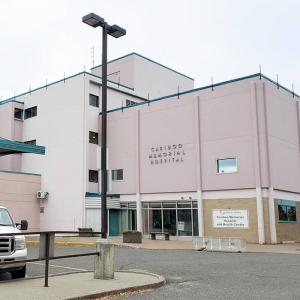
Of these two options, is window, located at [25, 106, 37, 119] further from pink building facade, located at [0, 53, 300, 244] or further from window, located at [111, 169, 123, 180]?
window, located at [111, 169, 123, 180]

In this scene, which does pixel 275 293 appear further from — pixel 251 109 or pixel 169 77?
pixel 169 77

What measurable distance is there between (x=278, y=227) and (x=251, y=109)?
25.5 ft

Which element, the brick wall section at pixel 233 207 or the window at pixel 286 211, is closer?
the brick wall section at pixel 233 207

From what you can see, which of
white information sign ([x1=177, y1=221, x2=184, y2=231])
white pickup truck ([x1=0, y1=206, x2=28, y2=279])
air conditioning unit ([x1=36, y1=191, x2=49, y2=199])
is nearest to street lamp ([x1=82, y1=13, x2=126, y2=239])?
white pickup truck ([x1=0, y1=206, x2=28, y2=279])

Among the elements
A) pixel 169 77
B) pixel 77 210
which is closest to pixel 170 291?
pixel 77 210

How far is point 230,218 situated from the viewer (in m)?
27.8

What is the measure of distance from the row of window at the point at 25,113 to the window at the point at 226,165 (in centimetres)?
1873

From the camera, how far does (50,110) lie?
3728 cm

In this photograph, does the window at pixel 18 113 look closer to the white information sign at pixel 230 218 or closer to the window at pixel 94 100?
the window at pixel 94 100

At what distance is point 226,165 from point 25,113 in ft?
67.6

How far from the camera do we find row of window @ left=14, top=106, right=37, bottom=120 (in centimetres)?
3912

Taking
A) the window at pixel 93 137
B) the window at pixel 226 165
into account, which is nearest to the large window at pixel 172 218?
the window at pixel 226 165

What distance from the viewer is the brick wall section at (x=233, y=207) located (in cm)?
2673

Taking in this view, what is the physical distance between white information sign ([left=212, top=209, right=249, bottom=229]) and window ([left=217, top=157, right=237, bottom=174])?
8.62ft
